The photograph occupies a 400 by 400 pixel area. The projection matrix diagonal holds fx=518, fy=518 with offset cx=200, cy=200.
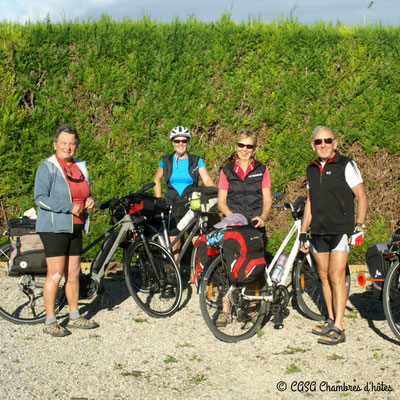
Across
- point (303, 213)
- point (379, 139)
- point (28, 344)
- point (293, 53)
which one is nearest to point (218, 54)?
point (293, 53)

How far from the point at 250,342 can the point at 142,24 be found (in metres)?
4.96

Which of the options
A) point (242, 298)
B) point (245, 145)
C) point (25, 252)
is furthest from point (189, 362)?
point (245, 145)

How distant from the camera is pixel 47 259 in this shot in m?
4.87

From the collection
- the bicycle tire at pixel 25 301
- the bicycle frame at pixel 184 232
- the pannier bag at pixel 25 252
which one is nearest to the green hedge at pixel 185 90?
the bicycle frame at pixel 184 232

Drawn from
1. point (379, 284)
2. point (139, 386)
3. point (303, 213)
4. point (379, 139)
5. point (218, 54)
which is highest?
point (218, 54)

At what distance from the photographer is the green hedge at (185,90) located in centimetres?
742

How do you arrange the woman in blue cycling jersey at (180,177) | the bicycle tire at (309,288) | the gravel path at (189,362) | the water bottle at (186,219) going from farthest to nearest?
the woman in blue cycling jersey at (180,177) < the water bottle at (186,219) < the bicycle tire at (309,288) < the gravel path at (189,362)

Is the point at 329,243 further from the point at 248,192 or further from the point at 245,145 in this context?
the point at 245,145

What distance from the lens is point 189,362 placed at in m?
4.37

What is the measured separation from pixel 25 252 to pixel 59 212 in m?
0.57

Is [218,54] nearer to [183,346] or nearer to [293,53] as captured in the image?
[293,53]

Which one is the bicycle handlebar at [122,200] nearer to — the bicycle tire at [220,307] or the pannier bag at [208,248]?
the pannier bag at [208,248]

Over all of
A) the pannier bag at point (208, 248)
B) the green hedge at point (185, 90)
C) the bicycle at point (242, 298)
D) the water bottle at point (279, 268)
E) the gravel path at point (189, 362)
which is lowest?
the gravel path at point (189, 362)

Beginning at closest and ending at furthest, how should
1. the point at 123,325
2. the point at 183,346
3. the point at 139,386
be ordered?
1. the point at 139,386
2. the point at 183,346
3. the point at 123,325
